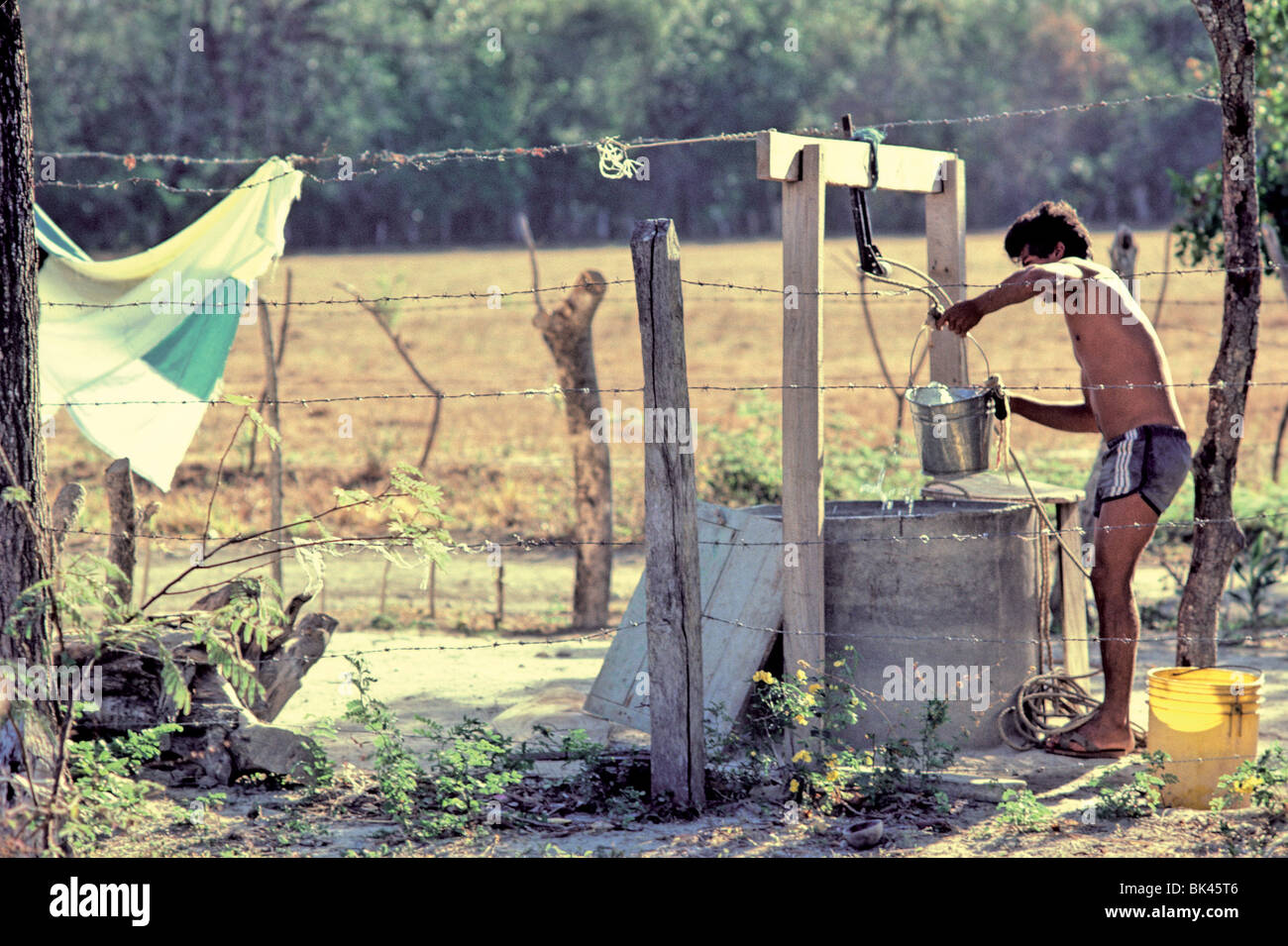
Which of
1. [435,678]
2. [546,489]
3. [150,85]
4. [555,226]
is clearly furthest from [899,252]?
[435,678]

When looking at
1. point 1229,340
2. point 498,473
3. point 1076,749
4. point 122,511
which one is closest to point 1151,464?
point 1229,340

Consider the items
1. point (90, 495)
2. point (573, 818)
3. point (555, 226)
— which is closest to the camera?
point (573, 818)

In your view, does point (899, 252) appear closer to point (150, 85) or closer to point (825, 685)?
point (150, 85)

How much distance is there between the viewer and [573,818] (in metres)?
4.04

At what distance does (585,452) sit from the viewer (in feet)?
24.7

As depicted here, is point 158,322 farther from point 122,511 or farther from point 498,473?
→ point 498,473

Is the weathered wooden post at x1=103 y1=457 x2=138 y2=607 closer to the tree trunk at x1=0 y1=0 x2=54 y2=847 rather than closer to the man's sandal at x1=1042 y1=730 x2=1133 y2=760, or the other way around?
the tree trunk at x1=0 y1=0 x2=54 y2=847

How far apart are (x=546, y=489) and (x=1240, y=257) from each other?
7204 millimetres

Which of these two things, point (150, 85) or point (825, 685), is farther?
point (150, 85)

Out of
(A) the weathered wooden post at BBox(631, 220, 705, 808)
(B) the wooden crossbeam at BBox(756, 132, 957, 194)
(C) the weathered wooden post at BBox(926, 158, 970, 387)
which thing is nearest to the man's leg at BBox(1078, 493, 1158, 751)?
(C) the weathered wooden post at BBox(926, 158, 970, 387)

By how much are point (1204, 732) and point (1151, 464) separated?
3.04ft

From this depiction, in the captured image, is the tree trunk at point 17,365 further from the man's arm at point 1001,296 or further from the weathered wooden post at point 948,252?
the weathered wooden post at point 948,252

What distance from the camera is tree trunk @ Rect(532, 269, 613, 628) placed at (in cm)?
720
